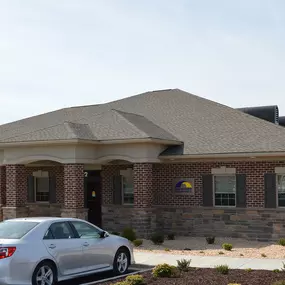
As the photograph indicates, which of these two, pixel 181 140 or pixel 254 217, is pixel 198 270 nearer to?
pixel 254 217

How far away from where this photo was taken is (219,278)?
12211mm

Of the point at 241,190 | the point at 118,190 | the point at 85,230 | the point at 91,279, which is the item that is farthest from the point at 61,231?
the point at 118,190

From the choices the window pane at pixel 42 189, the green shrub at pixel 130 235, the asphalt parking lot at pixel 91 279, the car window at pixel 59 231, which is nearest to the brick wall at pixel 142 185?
the green shrub at pixel 130 235

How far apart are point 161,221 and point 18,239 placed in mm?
11780

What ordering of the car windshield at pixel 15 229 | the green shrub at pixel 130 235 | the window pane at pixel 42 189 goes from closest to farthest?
the car windshield at pixel 15 229
the green shrub at pixel 130 235
the window pane at pixel 42 189

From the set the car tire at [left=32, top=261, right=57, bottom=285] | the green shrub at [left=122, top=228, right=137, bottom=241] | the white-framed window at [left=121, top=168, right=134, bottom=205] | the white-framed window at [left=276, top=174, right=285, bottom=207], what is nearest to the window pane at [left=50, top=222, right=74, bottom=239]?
the car tire at [left=32, top=261, right=57, bottom=285]

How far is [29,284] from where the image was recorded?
430 inches

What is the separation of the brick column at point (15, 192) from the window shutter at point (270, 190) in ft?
31.4

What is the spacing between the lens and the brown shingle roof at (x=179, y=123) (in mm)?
21125

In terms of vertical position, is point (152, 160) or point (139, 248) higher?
point (152, 160)

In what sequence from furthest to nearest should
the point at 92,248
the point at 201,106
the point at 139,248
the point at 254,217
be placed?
the point at 201,106 → the point at 254,217 → the point at 139,248 → the point at 92,248

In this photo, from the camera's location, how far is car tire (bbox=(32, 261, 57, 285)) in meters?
11.1

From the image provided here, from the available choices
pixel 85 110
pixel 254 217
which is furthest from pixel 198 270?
pixel 85 110

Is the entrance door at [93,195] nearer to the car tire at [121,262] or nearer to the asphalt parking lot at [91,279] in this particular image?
the car tire at [121,262]
